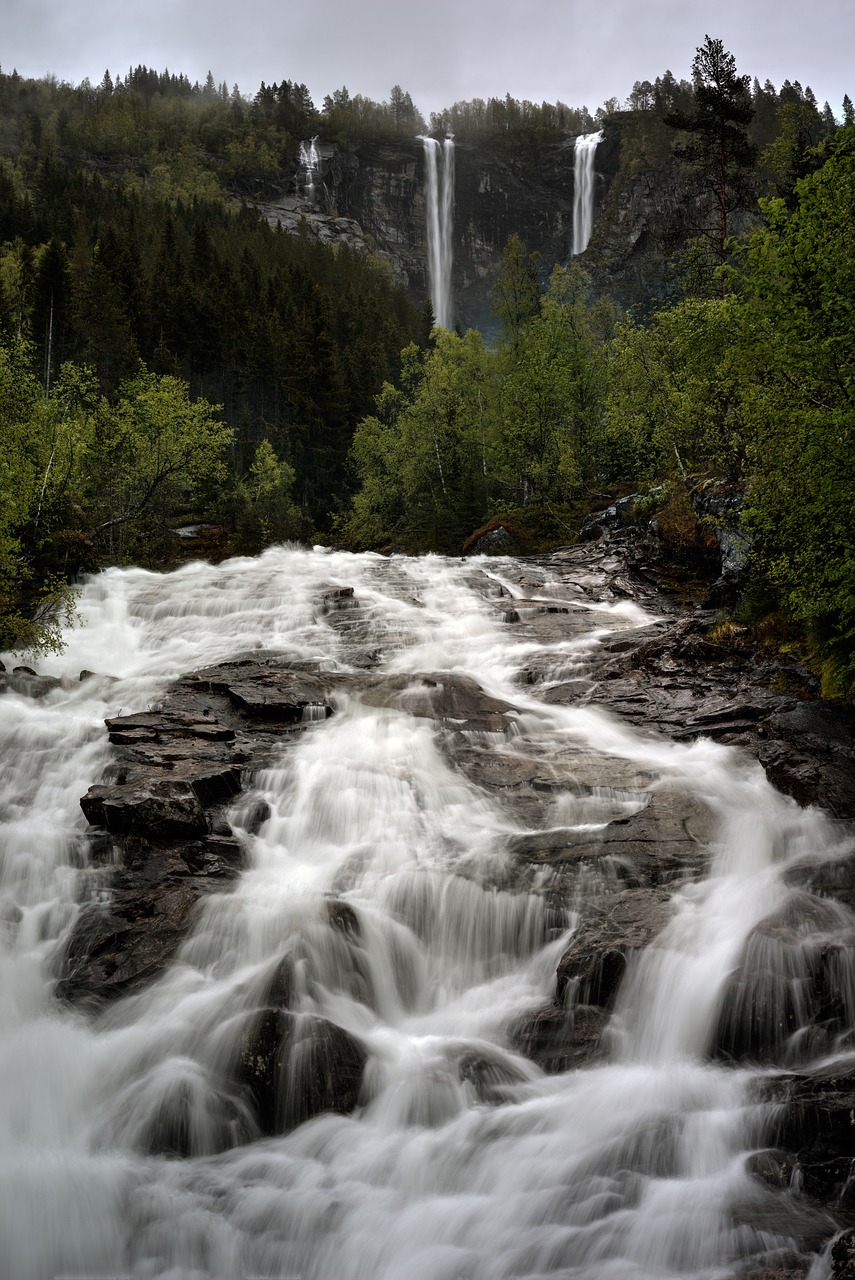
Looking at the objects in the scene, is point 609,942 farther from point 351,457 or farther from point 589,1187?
point 351,457

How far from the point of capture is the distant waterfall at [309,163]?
481 feet

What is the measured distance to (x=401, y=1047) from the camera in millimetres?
7340

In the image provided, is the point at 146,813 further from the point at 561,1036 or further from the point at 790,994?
the point at 790,994

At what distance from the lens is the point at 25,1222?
555 cm

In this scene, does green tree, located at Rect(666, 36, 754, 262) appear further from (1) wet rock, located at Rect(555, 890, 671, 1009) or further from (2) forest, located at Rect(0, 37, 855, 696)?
(1) wet rock, located at Rect(555, 890, 671, 1009)

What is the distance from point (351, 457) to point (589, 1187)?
5098 centimetres

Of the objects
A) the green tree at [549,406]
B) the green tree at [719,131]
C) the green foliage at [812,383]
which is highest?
the green tree at [719,131]

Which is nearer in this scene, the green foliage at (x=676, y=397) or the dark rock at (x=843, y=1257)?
the dark rock at (x=843, y=1257)

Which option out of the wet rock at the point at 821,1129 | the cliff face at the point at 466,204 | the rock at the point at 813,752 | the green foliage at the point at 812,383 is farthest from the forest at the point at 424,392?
the cliff face at the point at 466,204

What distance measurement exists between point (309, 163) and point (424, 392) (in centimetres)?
13724

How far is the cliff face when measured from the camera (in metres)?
142

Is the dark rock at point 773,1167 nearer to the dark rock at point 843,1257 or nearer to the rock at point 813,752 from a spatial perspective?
the dark rock at point 843,1257

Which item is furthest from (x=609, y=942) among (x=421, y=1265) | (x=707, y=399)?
(x=707, y=399)

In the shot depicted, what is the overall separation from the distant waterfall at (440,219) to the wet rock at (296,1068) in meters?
146
